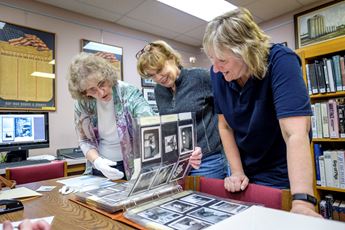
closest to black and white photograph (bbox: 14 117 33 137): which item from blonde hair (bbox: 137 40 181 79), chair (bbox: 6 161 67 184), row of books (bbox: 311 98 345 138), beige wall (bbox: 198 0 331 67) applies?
chair (bbox: 6 161 67 184)

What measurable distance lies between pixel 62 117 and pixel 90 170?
1.54 meters

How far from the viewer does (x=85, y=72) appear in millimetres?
1192

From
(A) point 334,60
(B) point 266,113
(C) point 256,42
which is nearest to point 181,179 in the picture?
(B) point 266,113

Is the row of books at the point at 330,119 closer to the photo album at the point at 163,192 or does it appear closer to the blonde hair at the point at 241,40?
the blonde hair at the point at 241,40

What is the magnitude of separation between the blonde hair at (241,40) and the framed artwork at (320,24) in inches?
98.7

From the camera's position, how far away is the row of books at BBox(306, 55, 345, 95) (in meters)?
1.90

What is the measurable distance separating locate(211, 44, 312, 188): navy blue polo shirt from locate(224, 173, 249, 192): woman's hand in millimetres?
92

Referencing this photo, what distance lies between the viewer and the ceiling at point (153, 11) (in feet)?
8.91

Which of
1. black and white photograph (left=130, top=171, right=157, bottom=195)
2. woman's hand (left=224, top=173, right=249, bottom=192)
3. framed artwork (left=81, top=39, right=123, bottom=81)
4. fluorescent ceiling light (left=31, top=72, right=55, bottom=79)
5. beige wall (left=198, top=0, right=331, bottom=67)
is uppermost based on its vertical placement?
beige wall (left=198, top=0, right=331, bottom=67)

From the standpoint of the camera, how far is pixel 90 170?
4.60ft

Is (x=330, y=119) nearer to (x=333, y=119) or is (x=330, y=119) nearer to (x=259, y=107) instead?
(x=333, y=119)

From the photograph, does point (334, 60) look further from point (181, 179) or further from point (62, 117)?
point (62, 117)

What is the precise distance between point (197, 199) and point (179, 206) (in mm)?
79

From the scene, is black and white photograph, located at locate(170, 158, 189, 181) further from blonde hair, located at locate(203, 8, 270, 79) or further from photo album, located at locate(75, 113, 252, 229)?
blonde hair, located at locate(203, 8, 270, 79)
